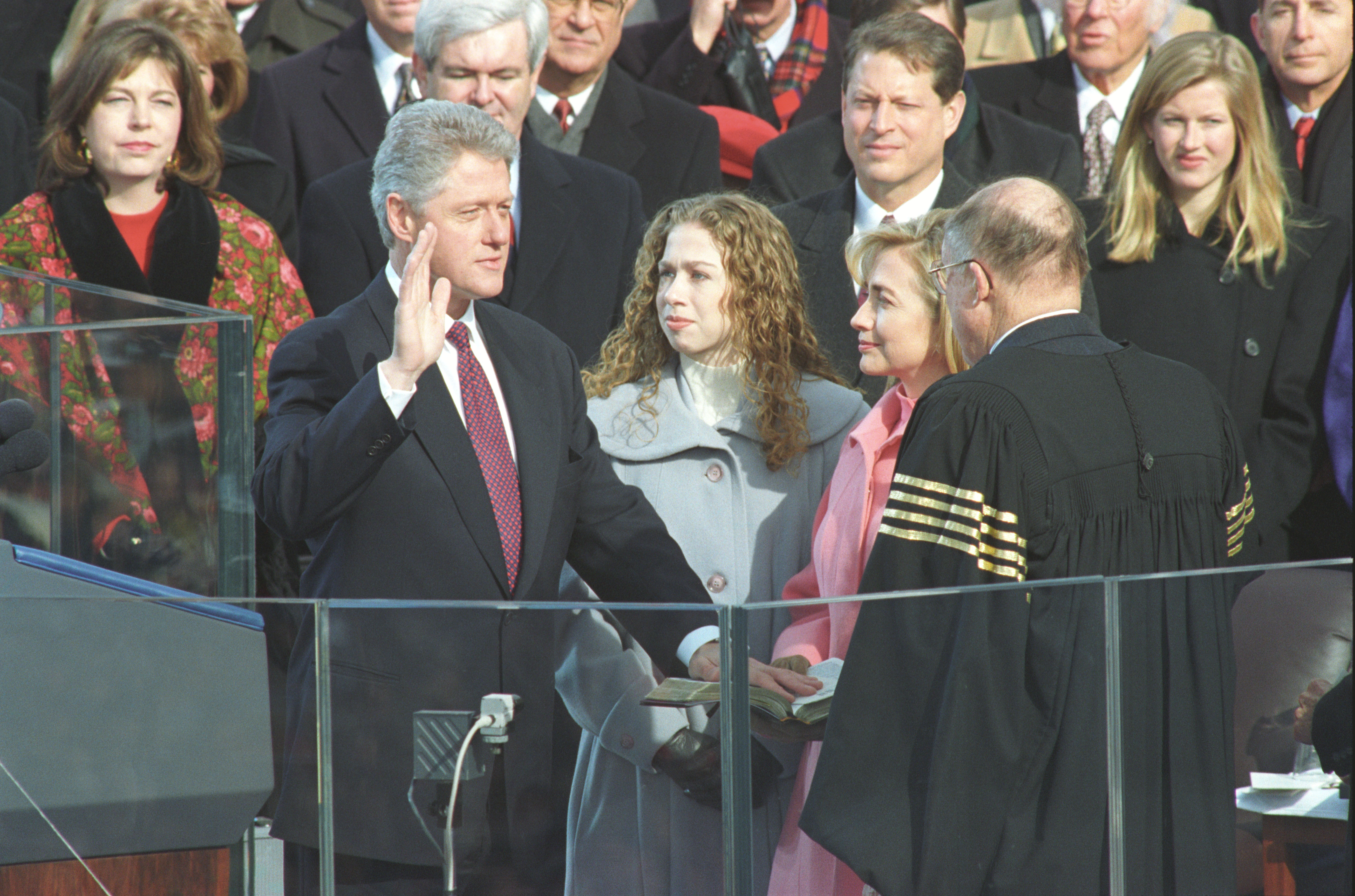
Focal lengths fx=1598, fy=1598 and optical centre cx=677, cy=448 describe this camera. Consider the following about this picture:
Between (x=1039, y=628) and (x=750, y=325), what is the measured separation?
139 cm

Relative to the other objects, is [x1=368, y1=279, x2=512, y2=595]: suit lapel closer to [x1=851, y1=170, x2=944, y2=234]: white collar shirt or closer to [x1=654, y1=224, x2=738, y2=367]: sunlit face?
[x1=654, y1=224, x2=738, y2=367]: sunlit face

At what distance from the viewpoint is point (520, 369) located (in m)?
2.99

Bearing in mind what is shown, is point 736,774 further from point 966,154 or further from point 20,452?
point 966,154

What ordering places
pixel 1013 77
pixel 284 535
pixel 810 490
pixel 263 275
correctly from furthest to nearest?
1. pixel 1013 77
2. pixel 263 275
3. pixel 810 490
4. pixel 284 535

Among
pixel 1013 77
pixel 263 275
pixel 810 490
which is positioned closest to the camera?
pixel 810 490

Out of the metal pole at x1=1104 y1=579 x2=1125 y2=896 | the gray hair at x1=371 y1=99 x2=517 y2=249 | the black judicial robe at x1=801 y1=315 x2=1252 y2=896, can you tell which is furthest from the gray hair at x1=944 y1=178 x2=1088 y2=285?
the gray hair at x1=371 y1=99 x2=517 y2=249

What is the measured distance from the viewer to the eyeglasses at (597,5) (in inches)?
187

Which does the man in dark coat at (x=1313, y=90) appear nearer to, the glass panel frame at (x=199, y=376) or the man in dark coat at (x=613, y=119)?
the man in dark coat at (x=613, y=119)

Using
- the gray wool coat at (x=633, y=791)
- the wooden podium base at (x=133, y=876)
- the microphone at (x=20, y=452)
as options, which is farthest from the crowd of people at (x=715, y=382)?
the microphone at (x=20, y=452)

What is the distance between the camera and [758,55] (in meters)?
5.50

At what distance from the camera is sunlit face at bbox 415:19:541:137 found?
3947 mm

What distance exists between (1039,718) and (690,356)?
58.2 inches

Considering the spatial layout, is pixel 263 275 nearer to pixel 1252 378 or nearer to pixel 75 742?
pixel 75 742

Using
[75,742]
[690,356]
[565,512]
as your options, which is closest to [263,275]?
[690,356]
